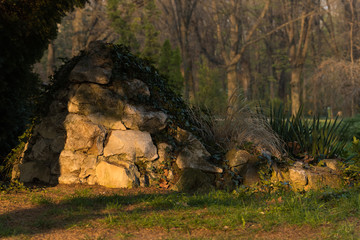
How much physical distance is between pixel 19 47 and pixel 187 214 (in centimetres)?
370

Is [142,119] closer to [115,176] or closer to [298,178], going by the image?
[115,176]

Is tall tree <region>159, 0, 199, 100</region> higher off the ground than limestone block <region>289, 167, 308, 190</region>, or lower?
higher

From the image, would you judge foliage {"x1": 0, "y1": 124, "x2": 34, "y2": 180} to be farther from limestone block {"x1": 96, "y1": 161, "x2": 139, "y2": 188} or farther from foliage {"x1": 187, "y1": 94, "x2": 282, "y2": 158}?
foliage {"x1": 187, "y1": 94, "x2": 282, "y2": 158}

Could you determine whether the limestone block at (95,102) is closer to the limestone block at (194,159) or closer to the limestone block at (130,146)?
the limestone block at (130,146)

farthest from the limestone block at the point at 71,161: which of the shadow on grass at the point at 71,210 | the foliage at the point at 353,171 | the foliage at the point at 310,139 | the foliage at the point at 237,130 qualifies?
the foliage at the point at 353,171

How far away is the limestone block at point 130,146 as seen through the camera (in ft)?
21.7

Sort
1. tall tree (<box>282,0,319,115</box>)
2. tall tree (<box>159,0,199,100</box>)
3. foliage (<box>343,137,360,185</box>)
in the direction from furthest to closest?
tall tree (<box>282,0,319,115</box>)
tall tree (<box>159,0,199,100</box>)
foliage (<box>343,137,360,185</box>)

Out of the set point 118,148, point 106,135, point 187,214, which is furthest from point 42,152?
point 187,214

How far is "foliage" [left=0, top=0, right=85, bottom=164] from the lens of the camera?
6.01 m

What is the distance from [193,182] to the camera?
6484 mm

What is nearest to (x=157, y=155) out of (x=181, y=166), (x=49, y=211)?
(x=181, y=166)

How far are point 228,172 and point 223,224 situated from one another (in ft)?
8.09

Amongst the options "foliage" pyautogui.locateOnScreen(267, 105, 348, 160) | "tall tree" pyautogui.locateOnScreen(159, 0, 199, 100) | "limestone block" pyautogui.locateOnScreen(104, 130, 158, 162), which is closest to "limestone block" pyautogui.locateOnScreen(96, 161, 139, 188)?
"limestone block" pyautogui.locateOnScreen(104, 130, 158, 162)

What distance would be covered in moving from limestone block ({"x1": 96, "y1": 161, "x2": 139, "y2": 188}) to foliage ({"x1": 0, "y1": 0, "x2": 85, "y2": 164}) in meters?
1.62
